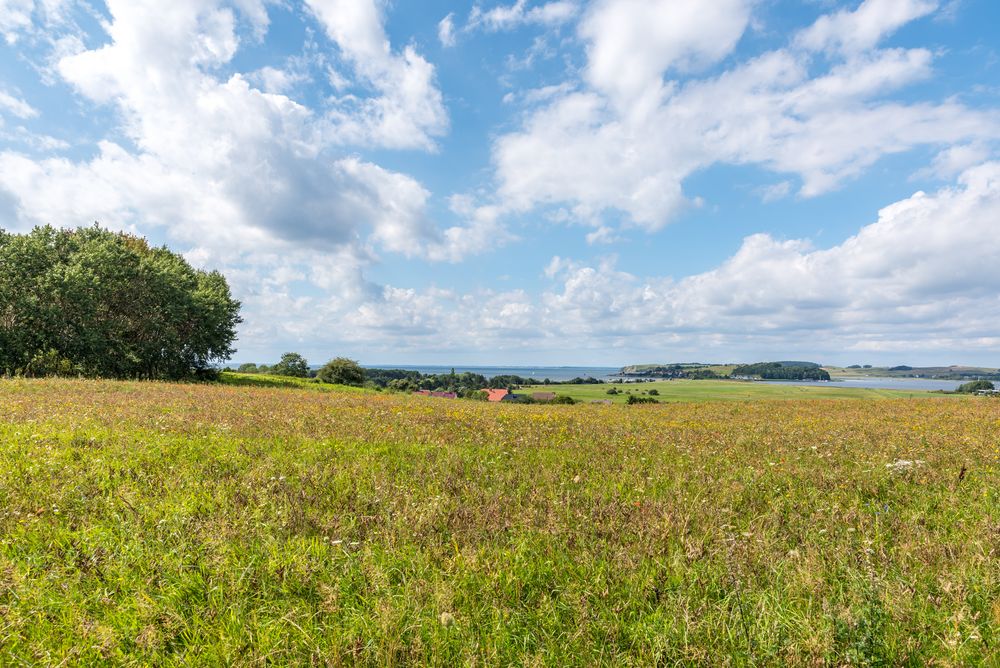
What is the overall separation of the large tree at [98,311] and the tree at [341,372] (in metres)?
24.8

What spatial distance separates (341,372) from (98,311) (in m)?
37.7

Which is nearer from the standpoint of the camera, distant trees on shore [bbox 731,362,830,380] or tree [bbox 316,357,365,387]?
tree [bbox 316,357,365,387]

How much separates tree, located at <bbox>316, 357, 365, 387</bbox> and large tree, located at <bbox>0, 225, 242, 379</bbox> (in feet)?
81.4

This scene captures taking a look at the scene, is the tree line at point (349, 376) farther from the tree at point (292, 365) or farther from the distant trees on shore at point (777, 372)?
the distant trees on shore at point (777, 372)

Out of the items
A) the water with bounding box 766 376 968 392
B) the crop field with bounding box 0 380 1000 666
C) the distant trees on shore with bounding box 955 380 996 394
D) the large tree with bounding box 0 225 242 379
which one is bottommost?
the water with bounding box 766 376 968 392

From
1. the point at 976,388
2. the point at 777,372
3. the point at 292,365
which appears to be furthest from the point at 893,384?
the point at 292,365

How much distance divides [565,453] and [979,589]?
5.94m

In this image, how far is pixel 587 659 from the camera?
2.96 m

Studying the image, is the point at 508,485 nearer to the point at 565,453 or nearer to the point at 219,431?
the point at 565,453

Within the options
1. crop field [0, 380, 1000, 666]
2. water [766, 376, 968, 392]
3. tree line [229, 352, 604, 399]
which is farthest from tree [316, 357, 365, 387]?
water [766, 376, 968, 392]

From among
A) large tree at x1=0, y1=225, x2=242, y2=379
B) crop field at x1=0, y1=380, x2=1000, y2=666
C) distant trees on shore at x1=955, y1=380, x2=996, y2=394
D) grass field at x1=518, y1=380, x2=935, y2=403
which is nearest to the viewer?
crop field at x1=0, y1=380, x2=1000, y2=666

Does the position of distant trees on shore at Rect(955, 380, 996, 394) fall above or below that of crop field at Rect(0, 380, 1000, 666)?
below

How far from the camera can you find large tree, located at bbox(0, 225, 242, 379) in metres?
33.9

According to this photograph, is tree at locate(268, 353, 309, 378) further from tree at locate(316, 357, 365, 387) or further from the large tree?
the large tree
